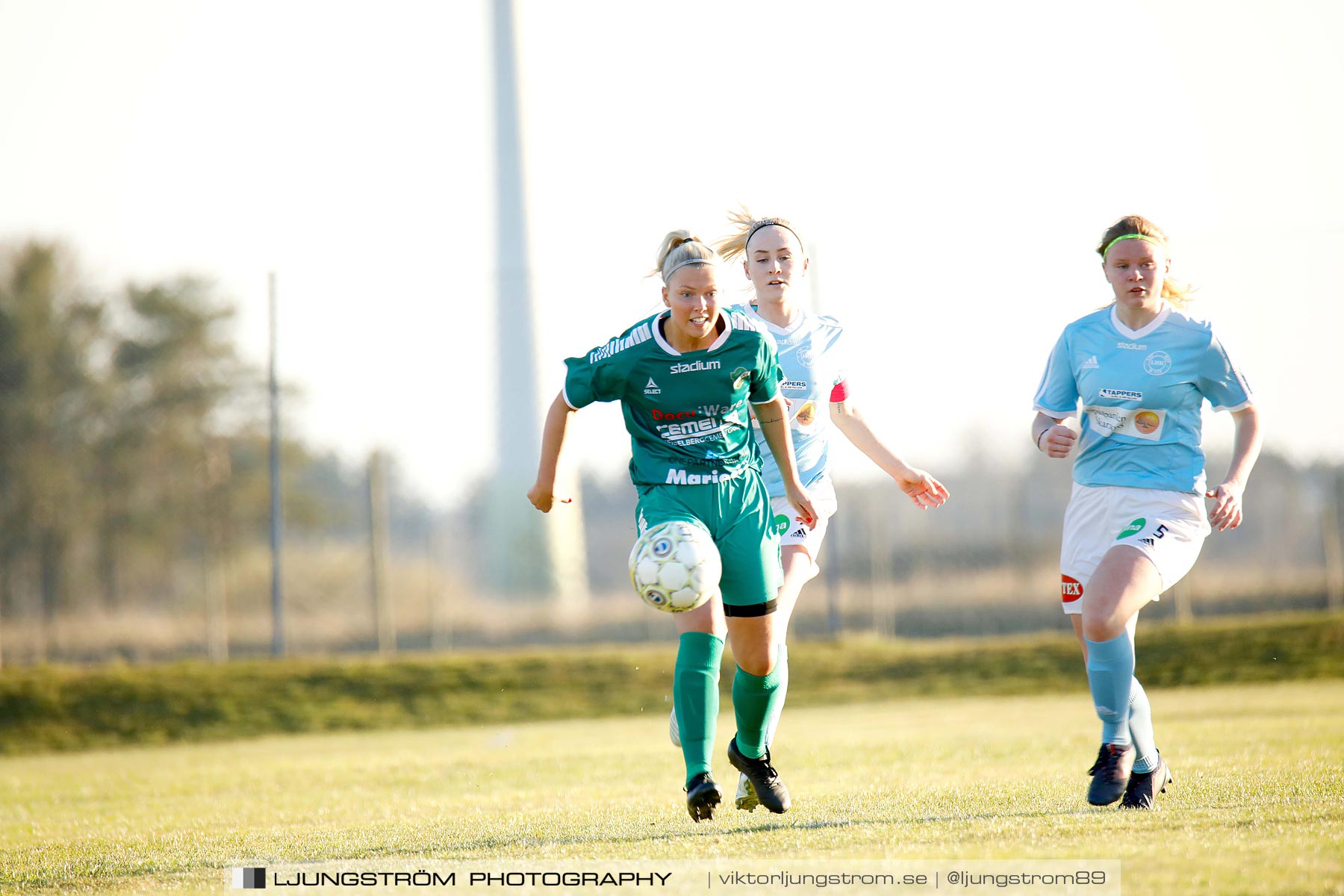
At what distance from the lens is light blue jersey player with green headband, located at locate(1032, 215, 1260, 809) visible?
4.89 meters

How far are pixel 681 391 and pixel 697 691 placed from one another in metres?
1.01

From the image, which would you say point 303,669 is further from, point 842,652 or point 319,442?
point 842,652

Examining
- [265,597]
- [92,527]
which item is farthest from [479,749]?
[92,527]

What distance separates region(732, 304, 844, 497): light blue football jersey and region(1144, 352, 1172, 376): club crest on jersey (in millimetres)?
1228

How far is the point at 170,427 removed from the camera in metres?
18.8

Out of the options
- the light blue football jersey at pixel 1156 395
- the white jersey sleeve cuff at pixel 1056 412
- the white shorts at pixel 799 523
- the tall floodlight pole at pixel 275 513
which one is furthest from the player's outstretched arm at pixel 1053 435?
the tall floodlight pole at pixel 275 513

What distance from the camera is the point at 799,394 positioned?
5551 millimetres

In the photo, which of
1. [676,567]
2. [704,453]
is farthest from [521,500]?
[676,567]

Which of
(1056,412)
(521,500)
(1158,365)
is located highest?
(521,500)

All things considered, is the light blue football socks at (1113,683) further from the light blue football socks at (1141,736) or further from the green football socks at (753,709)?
the green football socks at (753,709)

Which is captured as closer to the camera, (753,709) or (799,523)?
(753,709)

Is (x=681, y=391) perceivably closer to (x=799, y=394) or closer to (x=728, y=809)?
(x=799, y=394)

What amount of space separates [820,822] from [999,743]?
3.41 meters

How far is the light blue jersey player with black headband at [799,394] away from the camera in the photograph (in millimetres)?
5520
